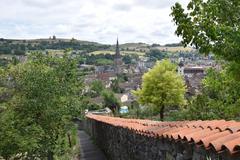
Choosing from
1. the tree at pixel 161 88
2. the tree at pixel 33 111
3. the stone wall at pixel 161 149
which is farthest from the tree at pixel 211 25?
the tree at pixel 161 88

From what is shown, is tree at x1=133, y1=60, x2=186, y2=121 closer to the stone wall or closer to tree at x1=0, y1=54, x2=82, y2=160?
tree at x1=0, y1=54, x2=82, y2=160

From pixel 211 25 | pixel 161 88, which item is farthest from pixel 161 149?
pixel 161 88

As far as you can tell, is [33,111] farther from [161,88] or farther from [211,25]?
[161,88]

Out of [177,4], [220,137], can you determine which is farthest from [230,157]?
[177,4]

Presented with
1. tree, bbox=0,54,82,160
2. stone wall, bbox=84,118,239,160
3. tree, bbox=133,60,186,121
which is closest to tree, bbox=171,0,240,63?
stone wall, bbox=84,118,239,160

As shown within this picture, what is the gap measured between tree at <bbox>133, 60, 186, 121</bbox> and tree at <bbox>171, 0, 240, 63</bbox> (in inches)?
1347

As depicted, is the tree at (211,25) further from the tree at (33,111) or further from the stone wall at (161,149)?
the tree at (33,111)

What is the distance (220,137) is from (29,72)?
1851 cm

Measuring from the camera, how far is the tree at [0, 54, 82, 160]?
2095 cm

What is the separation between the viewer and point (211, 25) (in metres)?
12.3

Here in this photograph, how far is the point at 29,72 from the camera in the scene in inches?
899

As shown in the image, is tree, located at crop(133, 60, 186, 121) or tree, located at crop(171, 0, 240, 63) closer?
tree, located at crop(171, 0, 240, 63)

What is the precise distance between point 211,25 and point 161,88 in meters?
35.3

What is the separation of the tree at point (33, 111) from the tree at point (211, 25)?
426 inches
